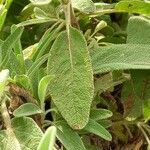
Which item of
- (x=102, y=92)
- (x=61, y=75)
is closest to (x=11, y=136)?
(x=61, y=75)

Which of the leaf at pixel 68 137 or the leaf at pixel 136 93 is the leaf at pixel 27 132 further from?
the leaf at pixel 136 93

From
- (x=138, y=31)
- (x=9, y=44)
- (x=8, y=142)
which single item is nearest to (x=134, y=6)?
(x=138, y=31)

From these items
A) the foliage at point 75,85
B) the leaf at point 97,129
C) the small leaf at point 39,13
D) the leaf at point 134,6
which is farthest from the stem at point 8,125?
the leaf at point 134,6

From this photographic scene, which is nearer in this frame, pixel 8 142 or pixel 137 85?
pixel 8 142

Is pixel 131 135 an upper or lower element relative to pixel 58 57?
lower

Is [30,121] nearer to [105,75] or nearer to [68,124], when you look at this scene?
[68,124]

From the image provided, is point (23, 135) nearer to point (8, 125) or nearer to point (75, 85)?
point (8, 125)

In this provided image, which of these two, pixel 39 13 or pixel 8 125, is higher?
pixel 39 13
